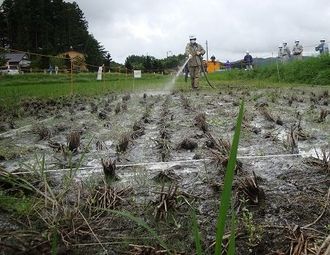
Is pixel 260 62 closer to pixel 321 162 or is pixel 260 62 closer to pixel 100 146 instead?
pixel 100 146

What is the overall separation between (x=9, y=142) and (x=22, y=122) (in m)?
2.35

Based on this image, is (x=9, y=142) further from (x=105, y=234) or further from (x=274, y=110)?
(x=274, y=110)

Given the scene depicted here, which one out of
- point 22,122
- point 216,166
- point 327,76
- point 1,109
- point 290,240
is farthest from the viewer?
point 327,76

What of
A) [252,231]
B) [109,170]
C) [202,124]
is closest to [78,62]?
[202,124]

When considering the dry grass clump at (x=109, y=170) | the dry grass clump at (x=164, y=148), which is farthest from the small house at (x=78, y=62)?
the dry grass clump at (x=109, y=170)

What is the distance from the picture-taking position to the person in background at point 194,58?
14.2 m

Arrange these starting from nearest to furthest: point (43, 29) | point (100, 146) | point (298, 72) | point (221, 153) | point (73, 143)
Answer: point (221, 153) → point (73, 143) → point (100, 146) → point (298, 72) → point (43, 29)

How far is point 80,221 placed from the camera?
208cm

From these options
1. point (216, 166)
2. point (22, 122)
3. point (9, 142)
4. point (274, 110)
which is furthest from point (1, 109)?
point (216, 166)

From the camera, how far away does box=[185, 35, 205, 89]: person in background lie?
14219 mm

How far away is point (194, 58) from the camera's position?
14.2 m

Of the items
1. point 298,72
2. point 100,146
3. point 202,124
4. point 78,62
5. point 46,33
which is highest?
point 46,33

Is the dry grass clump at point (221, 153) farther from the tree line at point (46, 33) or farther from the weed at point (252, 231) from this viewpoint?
the tree line at point (46, 33)

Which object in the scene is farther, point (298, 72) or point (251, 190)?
point (298, 72)
